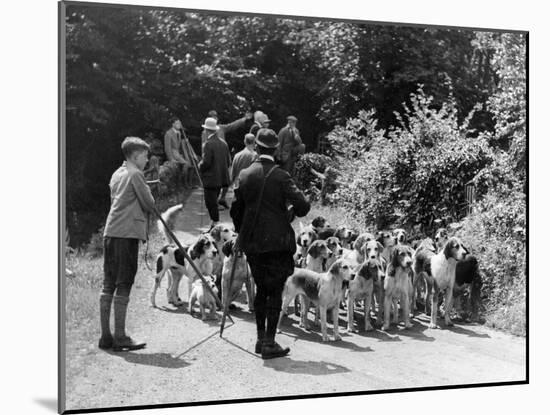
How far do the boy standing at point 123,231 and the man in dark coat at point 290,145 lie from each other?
1.34 m

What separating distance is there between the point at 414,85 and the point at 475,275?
6.97 ft

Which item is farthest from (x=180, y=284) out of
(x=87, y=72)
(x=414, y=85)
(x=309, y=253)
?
(x=414, y=85)

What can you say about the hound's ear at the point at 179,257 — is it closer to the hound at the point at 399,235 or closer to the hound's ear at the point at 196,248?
the hound's ear at the point at 196,248

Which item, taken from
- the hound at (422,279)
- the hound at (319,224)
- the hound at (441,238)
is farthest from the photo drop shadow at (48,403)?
the hound at (441,238)

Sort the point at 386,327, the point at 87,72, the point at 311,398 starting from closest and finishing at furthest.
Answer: the point at 87,72, the point at 311,398, the point at 386,327

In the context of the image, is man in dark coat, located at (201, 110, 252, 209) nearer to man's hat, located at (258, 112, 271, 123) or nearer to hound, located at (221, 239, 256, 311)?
man's hat, located at (258, 112, 271, 123)

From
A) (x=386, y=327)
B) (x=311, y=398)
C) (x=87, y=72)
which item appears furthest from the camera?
(x=386, y=327)

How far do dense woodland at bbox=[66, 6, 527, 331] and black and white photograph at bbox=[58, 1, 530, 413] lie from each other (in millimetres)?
19

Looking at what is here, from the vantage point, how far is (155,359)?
7332mm

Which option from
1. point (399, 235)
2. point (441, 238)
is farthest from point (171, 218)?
point (441, 238)

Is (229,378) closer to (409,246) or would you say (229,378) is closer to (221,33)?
(409,246)

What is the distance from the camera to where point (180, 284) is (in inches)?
311

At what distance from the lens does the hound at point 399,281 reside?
28.3 feet

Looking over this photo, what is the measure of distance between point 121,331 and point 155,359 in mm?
387
